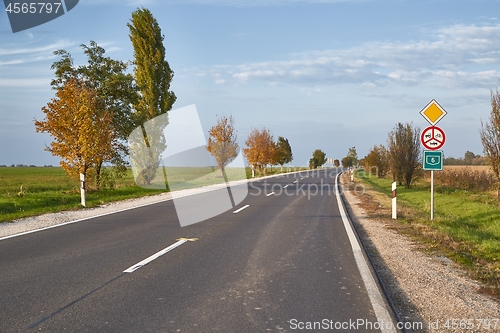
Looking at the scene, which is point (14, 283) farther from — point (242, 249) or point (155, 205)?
point (155, 205)

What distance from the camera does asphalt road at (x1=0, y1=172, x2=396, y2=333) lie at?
4469 mm

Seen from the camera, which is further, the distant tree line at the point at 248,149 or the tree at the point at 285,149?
the tree at the point at 285,149

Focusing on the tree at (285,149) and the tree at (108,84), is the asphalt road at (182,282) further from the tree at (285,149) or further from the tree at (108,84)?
the tree at (285,149)

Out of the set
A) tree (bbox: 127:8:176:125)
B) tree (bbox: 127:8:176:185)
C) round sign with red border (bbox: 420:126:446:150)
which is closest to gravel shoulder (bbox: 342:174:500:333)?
round sign with red border (bbox: 420:126:446:150)

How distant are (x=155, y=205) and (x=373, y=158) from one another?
4440cm

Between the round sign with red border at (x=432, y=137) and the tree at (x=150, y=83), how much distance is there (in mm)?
22515

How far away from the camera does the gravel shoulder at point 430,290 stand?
180 inches

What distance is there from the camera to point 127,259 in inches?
287

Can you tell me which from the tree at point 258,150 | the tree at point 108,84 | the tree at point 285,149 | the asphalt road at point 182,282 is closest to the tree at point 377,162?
the tree at point 258,150

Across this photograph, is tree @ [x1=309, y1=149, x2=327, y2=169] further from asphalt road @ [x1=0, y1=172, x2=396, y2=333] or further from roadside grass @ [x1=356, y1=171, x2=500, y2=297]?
asphalt road @ [x1=0, y1=172, x2=396, y2=333]

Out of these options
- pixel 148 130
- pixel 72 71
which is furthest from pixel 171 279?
pixel 148 130

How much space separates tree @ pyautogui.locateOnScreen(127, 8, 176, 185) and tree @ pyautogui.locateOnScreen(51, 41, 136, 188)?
138 inches

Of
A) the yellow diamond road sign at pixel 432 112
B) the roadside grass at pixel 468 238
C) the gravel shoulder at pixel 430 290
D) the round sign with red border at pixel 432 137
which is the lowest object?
the roadside grass at pixel 468 238

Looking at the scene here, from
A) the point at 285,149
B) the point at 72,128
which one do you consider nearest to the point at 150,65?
the point at 72,128
